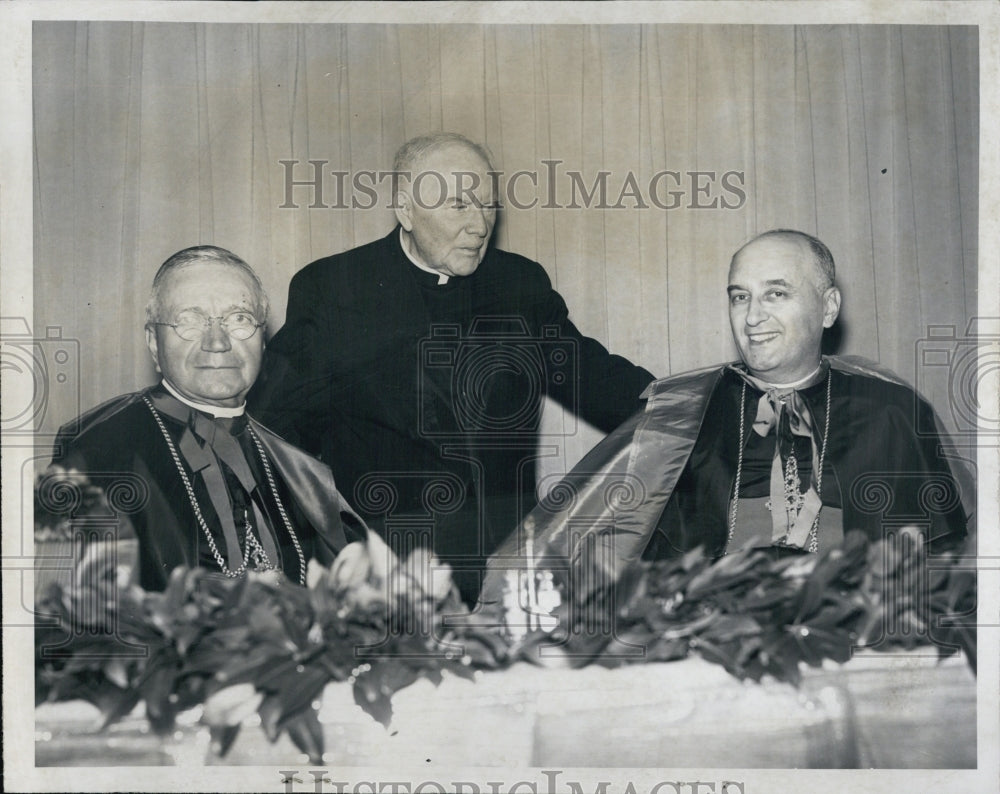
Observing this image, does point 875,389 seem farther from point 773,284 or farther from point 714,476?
point 714,476

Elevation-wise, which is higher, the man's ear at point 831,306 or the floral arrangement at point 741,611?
the man's ear at point 831,306

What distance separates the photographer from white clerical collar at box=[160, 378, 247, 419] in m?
4.14

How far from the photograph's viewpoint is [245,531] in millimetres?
4105

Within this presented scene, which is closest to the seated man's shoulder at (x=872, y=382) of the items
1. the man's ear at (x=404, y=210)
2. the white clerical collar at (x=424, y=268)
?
the white clerical collar at (x=424, y=268)

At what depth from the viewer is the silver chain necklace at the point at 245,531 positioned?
4.09 metres

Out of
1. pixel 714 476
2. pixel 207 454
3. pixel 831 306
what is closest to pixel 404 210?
pixel 207 454

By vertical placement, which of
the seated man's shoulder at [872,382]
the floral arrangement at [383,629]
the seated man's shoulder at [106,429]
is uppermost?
the seated man's shoulder at [872,382]

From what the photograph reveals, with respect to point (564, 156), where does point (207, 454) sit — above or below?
below

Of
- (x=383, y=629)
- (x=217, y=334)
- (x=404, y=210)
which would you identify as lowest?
(x=383, y=629)

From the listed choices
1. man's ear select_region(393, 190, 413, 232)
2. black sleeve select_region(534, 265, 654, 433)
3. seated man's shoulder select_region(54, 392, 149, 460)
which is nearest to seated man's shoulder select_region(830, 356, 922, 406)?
black sleeve select_region(534, 265, 654, 433)

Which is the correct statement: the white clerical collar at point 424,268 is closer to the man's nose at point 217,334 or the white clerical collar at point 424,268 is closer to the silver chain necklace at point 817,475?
the man's nose at point 217,334

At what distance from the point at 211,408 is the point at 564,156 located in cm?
161

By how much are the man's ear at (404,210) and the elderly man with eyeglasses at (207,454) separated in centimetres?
57

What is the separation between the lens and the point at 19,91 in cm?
418
